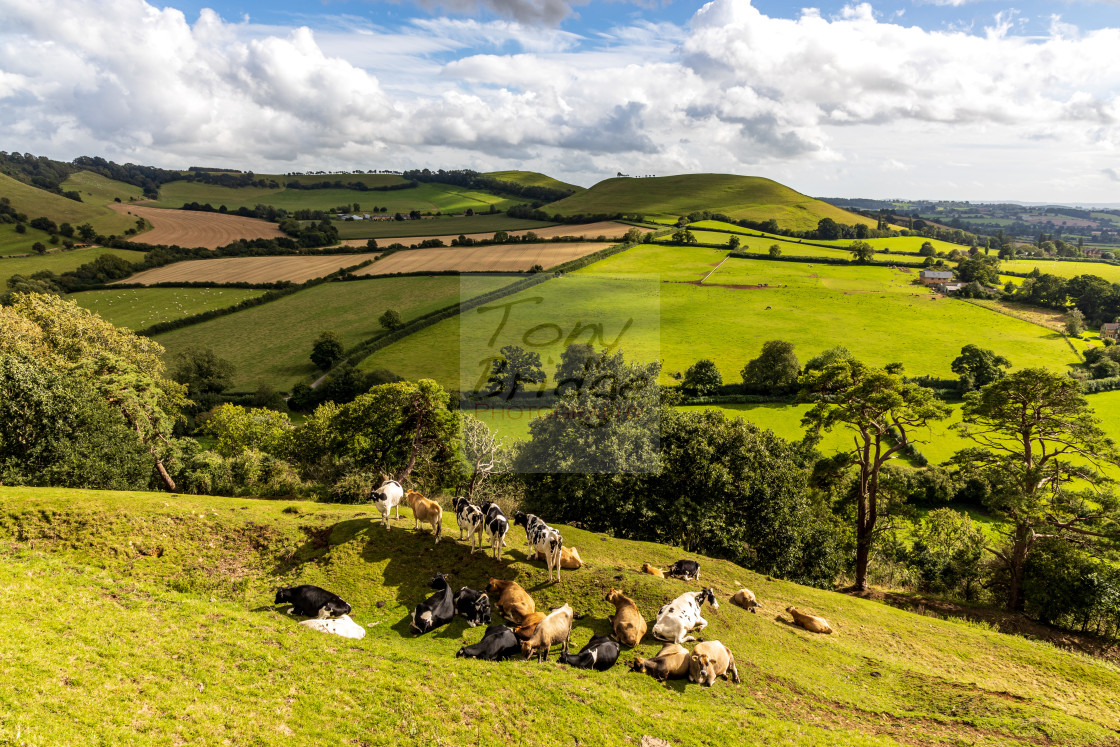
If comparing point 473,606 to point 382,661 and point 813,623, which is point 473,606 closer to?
point 382,661

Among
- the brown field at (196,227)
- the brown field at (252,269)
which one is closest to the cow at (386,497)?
the brown field at (252,269)

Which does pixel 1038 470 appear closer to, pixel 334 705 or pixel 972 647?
pixel 972 647

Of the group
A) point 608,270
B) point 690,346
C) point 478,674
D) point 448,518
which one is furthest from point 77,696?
point 608,270

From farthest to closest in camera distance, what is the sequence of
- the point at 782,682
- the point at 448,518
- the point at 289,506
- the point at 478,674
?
the point at 448,518 < the point at 289,506 < the point at 782,682 < the point at 478,674

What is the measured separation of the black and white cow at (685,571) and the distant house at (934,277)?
5390 inches

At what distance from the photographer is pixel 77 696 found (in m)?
8.60

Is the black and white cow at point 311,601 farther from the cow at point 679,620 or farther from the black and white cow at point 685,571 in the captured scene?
the black and white cow at point 685,571

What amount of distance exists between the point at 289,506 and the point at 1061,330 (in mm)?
130952

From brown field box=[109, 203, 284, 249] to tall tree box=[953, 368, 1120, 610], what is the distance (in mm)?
159188

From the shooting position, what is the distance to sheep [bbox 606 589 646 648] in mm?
15031

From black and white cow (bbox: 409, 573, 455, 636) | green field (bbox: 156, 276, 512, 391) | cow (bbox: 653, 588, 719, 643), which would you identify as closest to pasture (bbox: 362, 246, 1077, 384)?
green field (bbox: 156, 276, 512, 391)

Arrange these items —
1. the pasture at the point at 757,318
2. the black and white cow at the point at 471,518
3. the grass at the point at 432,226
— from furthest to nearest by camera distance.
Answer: the grass at the point at 432,226
the pasture at the point at 757,318
the black and white cow at the point at 471,518

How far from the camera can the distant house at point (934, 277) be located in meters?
123

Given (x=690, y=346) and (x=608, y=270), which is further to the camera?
(x=608, y=270)
